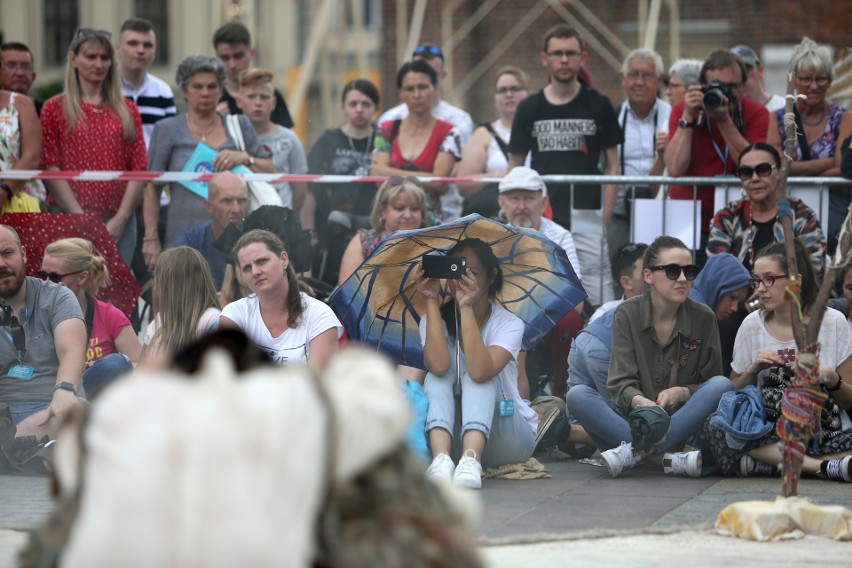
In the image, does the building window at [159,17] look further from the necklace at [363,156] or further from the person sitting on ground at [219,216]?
the person sitting on ground at [219,216]

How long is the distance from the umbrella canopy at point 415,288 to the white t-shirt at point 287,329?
0.24 meters

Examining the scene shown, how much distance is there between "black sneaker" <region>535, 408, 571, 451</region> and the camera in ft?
25.6

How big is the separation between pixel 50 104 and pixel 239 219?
1.59 m

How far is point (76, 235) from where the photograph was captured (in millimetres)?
8688

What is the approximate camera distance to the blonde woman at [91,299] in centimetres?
790

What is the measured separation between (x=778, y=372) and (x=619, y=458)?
0.95 m

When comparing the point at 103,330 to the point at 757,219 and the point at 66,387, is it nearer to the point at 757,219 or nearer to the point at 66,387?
the point at 66,387

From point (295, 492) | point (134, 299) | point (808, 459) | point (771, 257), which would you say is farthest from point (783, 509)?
point (134, 299)

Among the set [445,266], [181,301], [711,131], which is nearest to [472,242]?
[445,266]

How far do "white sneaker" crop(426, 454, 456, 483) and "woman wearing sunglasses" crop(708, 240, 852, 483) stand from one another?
1.44 meters

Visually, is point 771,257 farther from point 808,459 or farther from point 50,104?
point 50,104

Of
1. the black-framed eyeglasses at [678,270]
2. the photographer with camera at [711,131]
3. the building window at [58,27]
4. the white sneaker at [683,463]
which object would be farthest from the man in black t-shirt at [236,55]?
the building window at [58,27]

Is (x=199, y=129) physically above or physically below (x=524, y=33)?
below

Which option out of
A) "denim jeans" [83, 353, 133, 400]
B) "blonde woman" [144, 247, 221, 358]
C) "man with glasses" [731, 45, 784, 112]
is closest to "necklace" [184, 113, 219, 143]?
"blonde woman" [144, 247, 221, 358]
